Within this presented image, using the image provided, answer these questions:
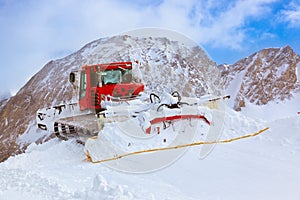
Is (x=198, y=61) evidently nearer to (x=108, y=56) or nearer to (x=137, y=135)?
(x=108, y=56)

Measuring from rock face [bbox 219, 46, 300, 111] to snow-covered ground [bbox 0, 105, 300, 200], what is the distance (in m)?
27.9

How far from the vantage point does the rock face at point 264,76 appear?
35406 millimetres

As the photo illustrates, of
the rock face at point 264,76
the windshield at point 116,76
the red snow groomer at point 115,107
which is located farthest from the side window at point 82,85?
the rock face at point 264,76

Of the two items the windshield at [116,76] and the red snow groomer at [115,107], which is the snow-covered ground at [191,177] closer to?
the red snow groomer at [115,107]

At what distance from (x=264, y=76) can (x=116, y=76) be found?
116ft

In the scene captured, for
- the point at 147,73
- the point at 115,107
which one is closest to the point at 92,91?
the point at 115,107

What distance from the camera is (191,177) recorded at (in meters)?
4.24

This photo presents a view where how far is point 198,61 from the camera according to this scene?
3909cm

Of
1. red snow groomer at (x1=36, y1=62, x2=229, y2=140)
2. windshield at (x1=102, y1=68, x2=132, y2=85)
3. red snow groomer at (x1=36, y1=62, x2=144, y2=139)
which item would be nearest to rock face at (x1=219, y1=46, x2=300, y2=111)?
windshield at (x1=102, y1=68, x2=132, y2=85)

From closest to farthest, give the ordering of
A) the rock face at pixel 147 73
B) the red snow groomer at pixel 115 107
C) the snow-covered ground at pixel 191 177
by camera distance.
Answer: the snow-covered ground at pixel 191 177 → the red snow groomer at pixel 115 107 → the rock face at pixel 147 73

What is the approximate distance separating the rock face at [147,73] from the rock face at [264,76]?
8.85 ft

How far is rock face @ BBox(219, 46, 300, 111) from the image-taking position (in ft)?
116

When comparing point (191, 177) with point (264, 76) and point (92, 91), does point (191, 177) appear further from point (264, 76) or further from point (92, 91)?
point (264, 76)

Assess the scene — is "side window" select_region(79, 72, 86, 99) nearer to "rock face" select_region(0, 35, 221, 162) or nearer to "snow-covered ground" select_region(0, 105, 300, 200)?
"snow-covered ground" select_region(0, 105, 300, 200)
